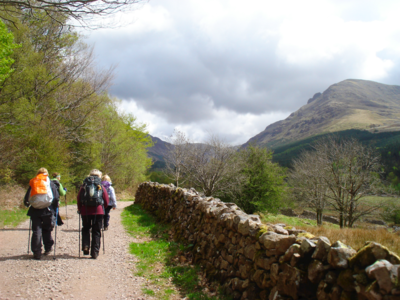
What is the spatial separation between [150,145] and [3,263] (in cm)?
3470

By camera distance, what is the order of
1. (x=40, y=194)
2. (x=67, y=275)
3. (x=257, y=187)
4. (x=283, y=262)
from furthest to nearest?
(x=257, y=187), (x=40, y=194), (x=67, y=275), (x=283, y=262)

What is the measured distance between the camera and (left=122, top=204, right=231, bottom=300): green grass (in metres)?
4.71

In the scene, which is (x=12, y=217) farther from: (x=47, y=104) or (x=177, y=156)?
(x=177, y=156)

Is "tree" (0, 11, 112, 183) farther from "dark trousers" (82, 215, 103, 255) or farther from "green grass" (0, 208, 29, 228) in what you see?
"dark trousers" (82, 215, 103, 255)

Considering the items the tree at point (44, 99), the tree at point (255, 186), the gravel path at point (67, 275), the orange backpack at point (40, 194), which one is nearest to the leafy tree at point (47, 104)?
the tree at point (44, 99)

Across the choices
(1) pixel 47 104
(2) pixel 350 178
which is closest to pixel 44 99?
(1) pixel 47 104

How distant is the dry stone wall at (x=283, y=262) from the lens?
8.10 ft

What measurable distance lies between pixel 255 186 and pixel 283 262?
21.6m

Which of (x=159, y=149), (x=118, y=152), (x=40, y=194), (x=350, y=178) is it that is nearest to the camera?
(x=40, y=194)

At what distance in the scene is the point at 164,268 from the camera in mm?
5910

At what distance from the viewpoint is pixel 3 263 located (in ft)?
17.3

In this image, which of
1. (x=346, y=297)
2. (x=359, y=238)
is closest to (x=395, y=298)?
(x=346, y=297)

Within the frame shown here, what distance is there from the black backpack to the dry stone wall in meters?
2.74

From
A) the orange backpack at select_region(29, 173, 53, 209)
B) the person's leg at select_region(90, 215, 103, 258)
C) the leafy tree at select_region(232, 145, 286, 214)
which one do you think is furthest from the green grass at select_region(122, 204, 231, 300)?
the leafy tree at select_region(232, 145, 286, 214)
